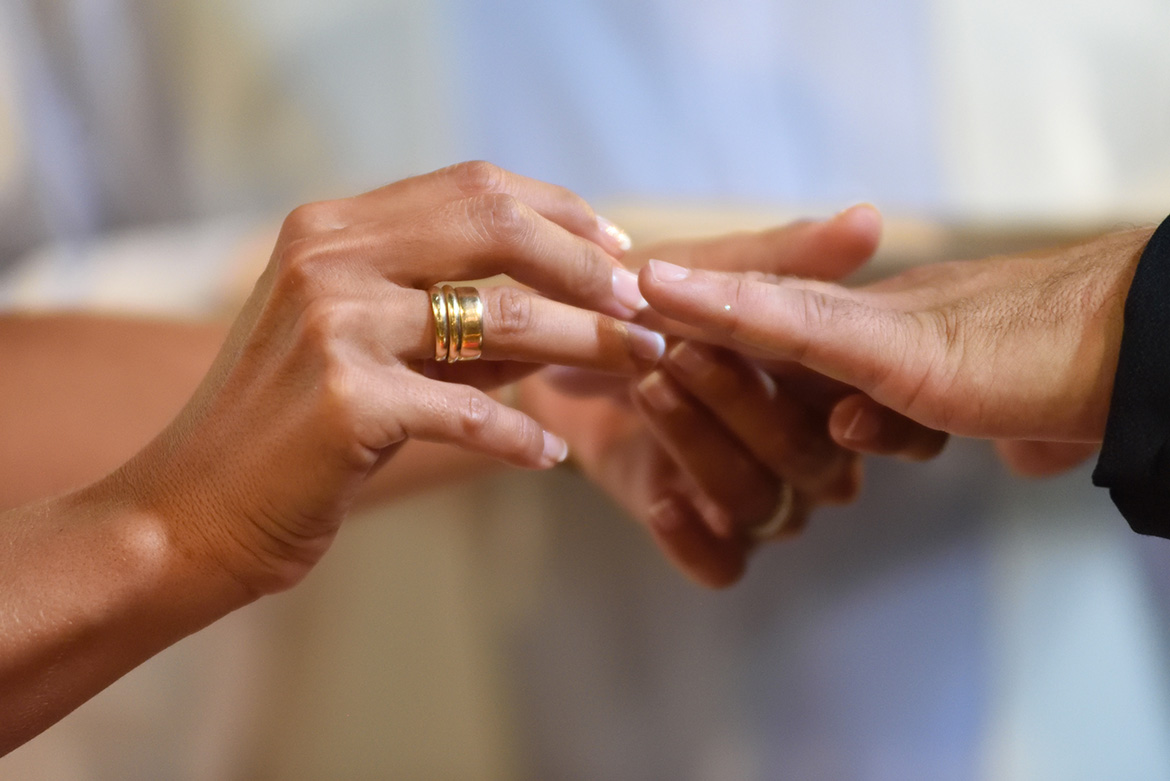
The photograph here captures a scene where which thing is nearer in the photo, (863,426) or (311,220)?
(311,220)

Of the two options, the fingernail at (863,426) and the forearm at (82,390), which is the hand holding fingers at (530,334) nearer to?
the fingernail at (863,426)

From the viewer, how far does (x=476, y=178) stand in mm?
615

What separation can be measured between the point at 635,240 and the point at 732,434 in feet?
1.14

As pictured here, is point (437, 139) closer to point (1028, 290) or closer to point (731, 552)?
point (731, 552)

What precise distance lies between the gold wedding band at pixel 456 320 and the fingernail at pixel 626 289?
120mm

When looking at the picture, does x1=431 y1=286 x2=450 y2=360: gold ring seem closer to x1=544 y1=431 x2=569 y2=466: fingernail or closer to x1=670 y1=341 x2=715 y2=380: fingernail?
x1=544 y1=431 x2=569 y2=466: fingernail

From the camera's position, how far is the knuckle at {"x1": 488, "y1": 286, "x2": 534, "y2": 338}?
1.94 ft

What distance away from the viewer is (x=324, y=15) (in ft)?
4.25

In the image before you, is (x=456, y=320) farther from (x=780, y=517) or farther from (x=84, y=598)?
(x=780, y=517)

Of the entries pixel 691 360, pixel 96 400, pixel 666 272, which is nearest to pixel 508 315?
pixel 666 272

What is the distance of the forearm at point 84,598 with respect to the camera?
0.55 metres

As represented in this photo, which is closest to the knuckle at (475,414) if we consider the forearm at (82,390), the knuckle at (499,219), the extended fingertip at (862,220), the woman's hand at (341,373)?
the woman's hand at (341,373)

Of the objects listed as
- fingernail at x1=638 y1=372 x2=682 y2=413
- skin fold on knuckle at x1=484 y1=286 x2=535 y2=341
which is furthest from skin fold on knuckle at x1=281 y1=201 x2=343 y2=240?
fingernail at x1=638 y1=372 x2=682 y2=413

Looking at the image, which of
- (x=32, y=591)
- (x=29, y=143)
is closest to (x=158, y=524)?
(x=32, y=591)
